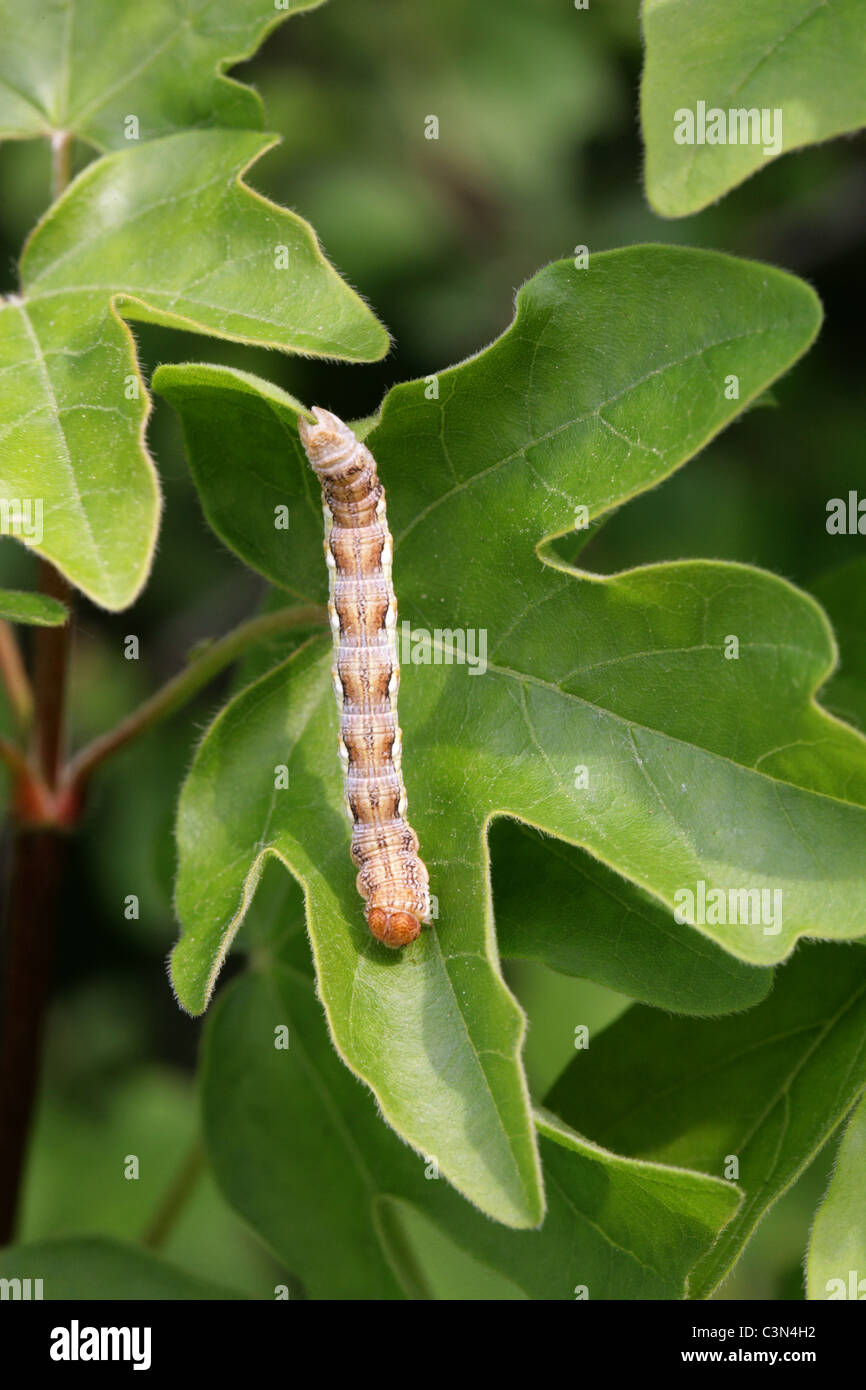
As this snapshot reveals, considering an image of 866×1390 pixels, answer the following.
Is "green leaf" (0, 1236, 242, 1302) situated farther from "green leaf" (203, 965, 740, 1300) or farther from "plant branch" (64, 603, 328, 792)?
"plant branch" (64, 603, 328, 792)

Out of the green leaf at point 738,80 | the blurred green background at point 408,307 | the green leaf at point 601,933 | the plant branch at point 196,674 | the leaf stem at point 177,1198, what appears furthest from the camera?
the blurred green background at point 408,307

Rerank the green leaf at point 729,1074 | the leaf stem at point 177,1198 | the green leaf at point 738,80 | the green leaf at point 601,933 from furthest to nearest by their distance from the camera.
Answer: the leaf stem at point 177,1198
the green leaf at point 729,1074
the green leaf at point 601,933
the green leaf at point 738,80

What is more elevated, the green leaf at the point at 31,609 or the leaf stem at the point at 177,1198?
the green leaf at the point at 31,609

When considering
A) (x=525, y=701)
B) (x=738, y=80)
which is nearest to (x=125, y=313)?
(x=525, y=701)

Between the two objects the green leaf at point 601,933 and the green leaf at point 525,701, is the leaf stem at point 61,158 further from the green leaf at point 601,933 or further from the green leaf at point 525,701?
the green leaf at point 601,933

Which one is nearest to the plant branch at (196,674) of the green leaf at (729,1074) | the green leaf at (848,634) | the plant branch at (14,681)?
the plant branch at (14,681)

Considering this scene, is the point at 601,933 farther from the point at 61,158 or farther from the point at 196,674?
the point at 61,158
